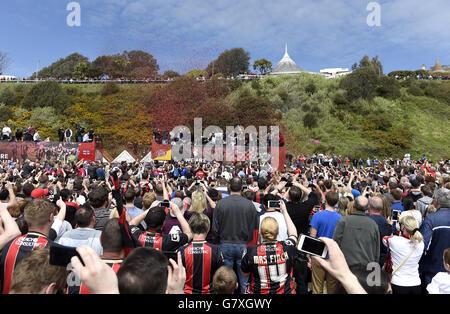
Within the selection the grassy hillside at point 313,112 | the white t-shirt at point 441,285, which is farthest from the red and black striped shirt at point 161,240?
the grassy hillside at point 313,112

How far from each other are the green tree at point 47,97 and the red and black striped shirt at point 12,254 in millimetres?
39869

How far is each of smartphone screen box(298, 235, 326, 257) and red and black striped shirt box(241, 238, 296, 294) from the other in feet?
4.07

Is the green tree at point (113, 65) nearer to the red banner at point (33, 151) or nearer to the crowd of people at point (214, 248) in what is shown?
the red banner at point (33, 151)

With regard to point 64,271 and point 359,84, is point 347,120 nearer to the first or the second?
point 359,84

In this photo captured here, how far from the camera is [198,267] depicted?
3150 millimetres

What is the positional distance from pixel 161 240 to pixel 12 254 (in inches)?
57.6

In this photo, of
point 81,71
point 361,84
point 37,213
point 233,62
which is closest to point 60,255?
point 37,213

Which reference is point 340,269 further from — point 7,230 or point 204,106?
point 204,106

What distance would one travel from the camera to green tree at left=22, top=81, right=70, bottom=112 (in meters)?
37.2

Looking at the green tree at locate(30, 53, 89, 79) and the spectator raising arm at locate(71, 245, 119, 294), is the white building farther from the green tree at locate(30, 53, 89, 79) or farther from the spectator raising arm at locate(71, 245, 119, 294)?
the spectator raising arm at locate(71, 245, 119, 294)

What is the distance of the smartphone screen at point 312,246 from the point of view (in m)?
1.84

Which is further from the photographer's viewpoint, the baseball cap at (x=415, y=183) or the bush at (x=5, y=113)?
the bush at (x=5, y=113)

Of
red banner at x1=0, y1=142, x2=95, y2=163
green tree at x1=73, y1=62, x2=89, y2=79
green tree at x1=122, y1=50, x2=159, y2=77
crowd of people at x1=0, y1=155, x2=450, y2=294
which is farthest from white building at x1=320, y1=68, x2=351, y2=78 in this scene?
crowd of people at x1=0, y1=155, x2=450, y2=294
